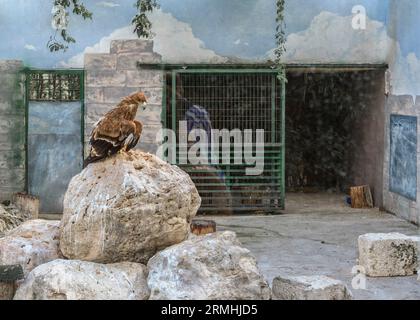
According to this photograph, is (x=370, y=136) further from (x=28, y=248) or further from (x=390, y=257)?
(x=28, y=248)

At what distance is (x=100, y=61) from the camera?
492 inches

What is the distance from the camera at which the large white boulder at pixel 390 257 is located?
8117 mm

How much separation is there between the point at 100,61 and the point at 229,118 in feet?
7.81

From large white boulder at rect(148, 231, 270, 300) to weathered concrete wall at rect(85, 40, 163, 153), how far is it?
6.45 metres

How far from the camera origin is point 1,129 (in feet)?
41.2

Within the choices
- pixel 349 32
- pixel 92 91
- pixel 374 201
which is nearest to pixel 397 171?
pixel 374 201

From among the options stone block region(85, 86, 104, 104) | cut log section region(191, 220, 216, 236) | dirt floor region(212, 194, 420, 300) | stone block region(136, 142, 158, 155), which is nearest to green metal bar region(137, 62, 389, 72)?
stone block region(85, 86, 104, 104)

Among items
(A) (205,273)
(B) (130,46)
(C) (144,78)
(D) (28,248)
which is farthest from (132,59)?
(A) (205,273)

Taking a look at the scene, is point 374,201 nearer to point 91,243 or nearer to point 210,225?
point 210,225

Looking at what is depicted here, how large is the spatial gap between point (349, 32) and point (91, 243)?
25.6ft

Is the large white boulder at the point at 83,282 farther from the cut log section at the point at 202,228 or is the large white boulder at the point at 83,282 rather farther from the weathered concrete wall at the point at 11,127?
the weathered concrete wall at the point at 11,127

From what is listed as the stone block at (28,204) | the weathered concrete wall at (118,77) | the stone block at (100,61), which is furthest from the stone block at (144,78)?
the stone block at (28,204)

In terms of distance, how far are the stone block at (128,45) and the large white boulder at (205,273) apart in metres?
6.76

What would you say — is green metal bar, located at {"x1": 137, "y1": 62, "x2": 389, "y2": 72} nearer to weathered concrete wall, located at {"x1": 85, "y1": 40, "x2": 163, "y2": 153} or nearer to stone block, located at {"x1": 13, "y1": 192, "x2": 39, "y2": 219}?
weathered concrete wall, located at {"x1": 85, "y1": 40, "x2": 163, "y2": 153}
